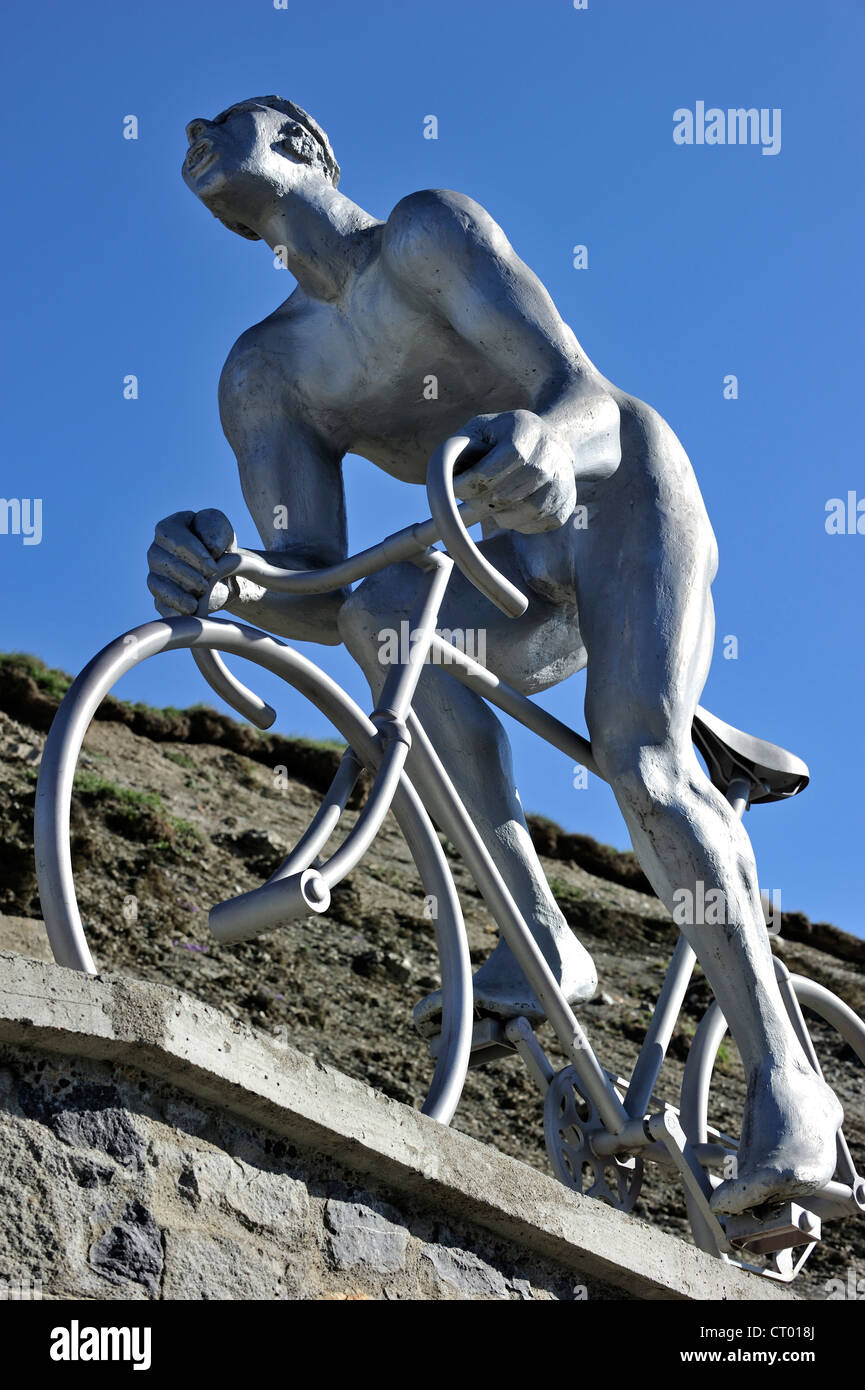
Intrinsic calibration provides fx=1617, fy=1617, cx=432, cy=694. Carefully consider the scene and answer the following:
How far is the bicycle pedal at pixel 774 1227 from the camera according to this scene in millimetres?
2924

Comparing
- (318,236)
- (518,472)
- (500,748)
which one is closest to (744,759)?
(500,748)

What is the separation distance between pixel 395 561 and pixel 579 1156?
134cm

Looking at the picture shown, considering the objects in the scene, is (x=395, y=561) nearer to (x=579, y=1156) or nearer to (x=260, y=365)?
(x=260, y=365)

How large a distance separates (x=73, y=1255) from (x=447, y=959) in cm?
119

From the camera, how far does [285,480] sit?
138 inches

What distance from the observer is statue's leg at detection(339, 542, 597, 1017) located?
348cm

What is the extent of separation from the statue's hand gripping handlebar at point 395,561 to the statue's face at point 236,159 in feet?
2.85

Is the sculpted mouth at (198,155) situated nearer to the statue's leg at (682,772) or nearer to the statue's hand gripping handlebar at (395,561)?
the statue's hand gripping handlebar at (395,561)

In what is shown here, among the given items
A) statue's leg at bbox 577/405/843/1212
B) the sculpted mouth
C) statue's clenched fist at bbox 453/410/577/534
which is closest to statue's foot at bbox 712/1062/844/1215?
statue's leg at bbox 577/405/843/1212

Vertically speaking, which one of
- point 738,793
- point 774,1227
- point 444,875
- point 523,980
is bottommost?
point 774,1227

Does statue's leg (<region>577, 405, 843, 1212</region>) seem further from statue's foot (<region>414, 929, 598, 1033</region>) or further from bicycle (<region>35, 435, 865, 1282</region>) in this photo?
statue's foot (<region>414, 929, 598, 1033</region>)

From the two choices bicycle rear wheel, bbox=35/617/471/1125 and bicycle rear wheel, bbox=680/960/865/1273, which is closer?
bicycle rear wheel, bbox=35/617/471/1125

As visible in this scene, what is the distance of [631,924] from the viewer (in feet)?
34.0
